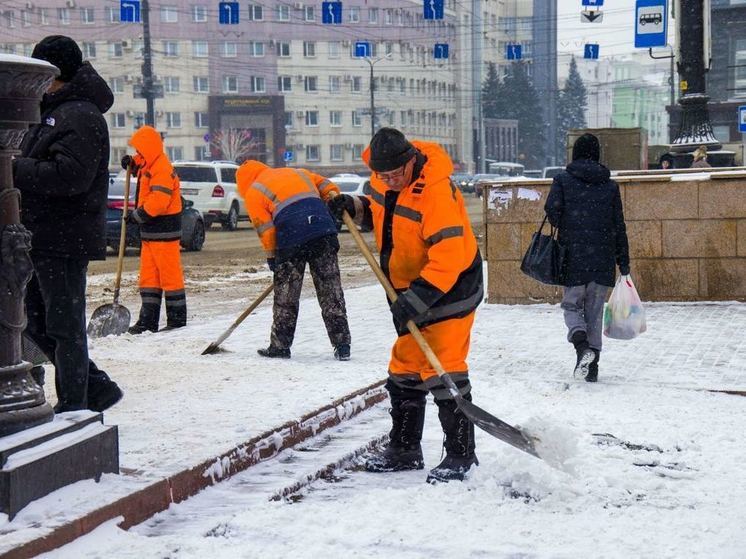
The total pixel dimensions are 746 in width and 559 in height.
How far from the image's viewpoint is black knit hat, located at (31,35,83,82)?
5395 millimetres

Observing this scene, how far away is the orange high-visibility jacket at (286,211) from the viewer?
27.1 feet

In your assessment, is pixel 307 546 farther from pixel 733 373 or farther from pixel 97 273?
pixel 97 273

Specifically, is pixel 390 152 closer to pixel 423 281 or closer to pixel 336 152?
pixel 423 281

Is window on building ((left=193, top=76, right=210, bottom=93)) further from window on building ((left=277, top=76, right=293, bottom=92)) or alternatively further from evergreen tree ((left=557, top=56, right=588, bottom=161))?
evergreen tree ((left=557, top=56, right=588, bottom=161))

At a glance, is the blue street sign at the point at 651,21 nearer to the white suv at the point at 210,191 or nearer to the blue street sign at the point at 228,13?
the white suv at the point at 210,191

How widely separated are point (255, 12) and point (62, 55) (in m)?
84.8

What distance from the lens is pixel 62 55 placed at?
17.8ft

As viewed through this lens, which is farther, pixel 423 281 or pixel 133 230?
pixel 133 230

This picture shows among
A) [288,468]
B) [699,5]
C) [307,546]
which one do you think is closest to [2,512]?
[307,546]

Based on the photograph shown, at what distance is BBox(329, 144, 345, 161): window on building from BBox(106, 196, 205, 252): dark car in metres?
70.7

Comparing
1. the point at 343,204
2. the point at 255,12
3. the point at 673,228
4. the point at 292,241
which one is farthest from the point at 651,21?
the point at 255,12

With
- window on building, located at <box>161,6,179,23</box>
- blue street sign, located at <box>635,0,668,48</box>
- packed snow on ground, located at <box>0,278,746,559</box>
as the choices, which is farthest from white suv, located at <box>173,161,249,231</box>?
window on building, located at <box>161,6,179,23</box>

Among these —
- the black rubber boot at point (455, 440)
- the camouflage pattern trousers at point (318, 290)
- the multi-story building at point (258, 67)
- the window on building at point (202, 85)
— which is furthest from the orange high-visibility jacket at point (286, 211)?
the window on building at point (202, 85)

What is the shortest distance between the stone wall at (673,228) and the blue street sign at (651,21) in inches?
237
